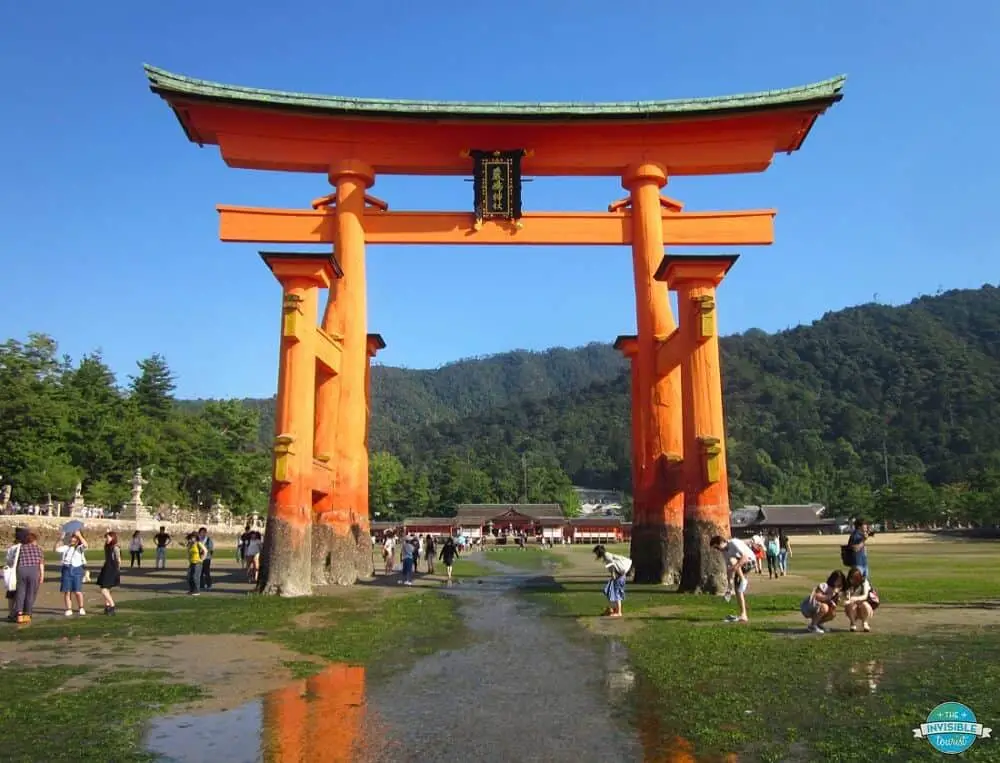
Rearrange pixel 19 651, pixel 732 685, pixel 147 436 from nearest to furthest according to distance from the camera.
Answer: pixel 732 685
pixel 19 651
pixel 147 436

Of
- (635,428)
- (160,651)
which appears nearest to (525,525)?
(635,428)

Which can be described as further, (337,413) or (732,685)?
(337,413)

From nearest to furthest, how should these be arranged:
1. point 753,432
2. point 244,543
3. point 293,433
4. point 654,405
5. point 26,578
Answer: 1. point 26,578
2. point 293,433
3. point 654,405
4. point 244,543
5. point 753,432

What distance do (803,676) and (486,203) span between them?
638 inches

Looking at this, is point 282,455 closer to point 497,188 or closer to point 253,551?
point 253,551

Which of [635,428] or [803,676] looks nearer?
[803,676]

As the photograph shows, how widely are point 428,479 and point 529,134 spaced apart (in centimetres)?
9141

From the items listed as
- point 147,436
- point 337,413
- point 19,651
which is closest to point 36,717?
point 19,651

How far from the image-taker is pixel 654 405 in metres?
20.9

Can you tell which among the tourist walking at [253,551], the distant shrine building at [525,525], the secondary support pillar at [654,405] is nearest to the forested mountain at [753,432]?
the distant shrine building at [525,525]

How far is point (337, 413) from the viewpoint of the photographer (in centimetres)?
2069

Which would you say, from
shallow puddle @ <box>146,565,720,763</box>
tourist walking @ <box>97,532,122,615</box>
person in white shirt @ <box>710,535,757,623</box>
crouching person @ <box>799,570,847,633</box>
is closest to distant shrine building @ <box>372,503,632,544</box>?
tourist walking @ <box>97,532,122,615</box>

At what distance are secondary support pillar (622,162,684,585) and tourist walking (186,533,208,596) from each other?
35.0ft

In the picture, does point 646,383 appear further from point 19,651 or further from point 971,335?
point 971,335
